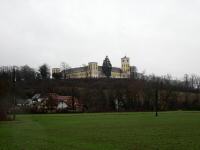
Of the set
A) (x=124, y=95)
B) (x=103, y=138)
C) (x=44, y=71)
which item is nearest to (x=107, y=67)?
(x=44, y=71)

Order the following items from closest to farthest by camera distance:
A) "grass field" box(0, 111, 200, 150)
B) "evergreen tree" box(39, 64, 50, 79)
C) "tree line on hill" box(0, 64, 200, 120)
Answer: "grass field" box(0, 111, 200, 150) → "tree line on hill" box(0, 64, 200, 120) → "evergreen tree" box(39, 64, 50, 79)

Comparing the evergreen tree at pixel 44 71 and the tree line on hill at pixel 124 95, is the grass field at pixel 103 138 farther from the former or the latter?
the evergreen tree at pixel 44 71

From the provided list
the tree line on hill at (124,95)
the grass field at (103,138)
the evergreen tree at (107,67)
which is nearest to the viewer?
the grass field at (103,138)

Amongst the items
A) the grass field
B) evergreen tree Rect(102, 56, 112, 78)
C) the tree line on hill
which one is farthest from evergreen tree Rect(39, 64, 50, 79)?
the grass field

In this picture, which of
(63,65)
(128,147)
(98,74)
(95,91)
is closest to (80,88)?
(95,91)

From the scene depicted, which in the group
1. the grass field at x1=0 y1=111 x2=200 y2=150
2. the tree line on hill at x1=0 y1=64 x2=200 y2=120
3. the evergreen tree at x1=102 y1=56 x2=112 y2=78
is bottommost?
the grass field at x1=0 y1=111 x2=200 y2=150

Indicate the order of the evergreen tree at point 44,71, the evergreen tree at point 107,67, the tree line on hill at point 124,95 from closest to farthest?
the tree line on hill at point 124,95 → the evergreen tree at point 44,71 → the evergreen tree at point 107,67

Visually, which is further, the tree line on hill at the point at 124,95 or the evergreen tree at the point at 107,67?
the evergreen tree at the point at 107,67

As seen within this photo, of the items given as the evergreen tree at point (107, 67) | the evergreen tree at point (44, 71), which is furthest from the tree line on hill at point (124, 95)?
the evergreen tree at point (107, 67)

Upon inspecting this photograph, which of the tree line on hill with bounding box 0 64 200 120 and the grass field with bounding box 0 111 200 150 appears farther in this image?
the tree line on hill with bounding box 0 64 200 120

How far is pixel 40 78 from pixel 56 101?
3924cm

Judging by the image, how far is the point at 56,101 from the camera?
11500cm

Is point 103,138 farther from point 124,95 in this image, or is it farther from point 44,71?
point 44,71

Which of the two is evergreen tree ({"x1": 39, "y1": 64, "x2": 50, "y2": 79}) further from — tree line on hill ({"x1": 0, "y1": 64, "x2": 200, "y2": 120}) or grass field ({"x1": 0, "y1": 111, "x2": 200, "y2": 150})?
grass field ({"x1": 0, "y1": 111, "x2": 200, "y2": 150})
